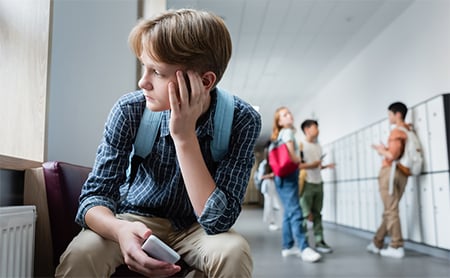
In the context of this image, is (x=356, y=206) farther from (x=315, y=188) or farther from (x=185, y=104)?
(x=185, y=104)

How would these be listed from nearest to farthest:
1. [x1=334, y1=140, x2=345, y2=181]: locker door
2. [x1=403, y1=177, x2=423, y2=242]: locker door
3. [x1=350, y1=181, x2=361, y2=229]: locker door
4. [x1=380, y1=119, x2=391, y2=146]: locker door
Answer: [x1=403, y1=177, x2=423, y2=242]: locker door < [x1=380, y1=119, x2=391, y2=146]: locker door < [x1=350, y1=181, x2=361, y2=229]: locker door < [x1=334, y1=140, x2=345, y2=181]: locker door

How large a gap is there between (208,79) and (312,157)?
3.58 metres

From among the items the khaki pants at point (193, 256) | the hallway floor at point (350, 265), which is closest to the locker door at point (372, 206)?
the hallway floor at point (350, 265)

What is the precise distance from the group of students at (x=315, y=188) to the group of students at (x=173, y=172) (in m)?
2.50

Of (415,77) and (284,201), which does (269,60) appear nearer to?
(415,77)

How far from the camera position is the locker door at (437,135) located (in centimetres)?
373

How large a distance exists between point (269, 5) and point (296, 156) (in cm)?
181

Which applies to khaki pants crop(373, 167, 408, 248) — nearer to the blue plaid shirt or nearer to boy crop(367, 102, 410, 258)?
boy crop(367, 102, 410, 258)

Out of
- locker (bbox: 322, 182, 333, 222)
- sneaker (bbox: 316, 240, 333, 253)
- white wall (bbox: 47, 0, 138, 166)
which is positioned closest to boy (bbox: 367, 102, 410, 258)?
sneaker (bbox: 316, 240, 333, 253)

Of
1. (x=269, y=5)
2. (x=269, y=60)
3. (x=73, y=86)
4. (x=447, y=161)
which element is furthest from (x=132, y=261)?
(x=269, y=60)

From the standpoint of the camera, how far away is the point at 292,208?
3.60 m

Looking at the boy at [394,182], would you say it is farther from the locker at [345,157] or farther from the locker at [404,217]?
the locker at [345,157]

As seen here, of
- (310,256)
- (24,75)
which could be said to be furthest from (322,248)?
(24,75)

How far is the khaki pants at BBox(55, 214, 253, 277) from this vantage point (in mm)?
895
